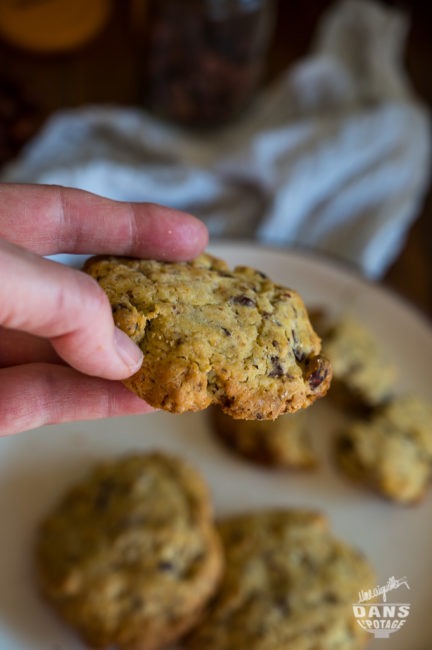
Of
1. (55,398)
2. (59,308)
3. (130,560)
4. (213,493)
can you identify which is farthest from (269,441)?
(59,308)

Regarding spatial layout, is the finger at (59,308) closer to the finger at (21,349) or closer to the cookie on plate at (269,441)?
the finger at (21,349)

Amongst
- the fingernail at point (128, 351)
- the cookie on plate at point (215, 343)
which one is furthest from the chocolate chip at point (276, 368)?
the fingernail at point (128, 351)

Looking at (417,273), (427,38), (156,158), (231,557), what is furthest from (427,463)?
(427,38)

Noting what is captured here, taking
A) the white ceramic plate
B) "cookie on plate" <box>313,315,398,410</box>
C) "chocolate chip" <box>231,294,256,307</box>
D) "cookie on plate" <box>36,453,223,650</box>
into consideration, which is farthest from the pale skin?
"cookie on plate" <box>313,315,398,410</box>

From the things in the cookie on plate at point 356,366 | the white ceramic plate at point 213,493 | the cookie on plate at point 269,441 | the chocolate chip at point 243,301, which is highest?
the chocolate chip at point 243,301

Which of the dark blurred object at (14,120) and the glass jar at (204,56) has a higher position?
the glass jar at (204,56)

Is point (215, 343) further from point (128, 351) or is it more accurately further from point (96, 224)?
Answer: point (96, 224)
